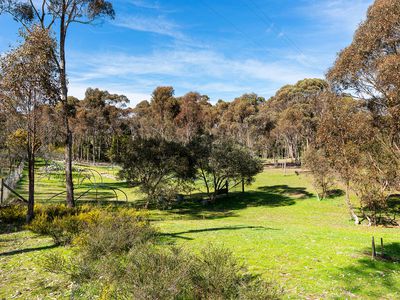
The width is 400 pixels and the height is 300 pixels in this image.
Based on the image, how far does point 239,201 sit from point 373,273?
21460 mm

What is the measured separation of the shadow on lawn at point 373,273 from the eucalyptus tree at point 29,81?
1258 cm

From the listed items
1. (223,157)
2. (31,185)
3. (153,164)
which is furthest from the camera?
(223,157)

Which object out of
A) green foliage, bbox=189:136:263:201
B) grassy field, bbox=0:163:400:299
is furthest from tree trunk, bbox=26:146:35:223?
green foliage, bbox=189:136:263:201

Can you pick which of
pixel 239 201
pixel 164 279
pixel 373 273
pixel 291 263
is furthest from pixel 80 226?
pixel 239 201

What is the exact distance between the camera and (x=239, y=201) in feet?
95.7

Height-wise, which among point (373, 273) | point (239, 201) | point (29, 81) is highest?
point (29, 81)

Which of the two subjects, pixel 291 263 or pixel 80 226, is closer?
pixel 291 263

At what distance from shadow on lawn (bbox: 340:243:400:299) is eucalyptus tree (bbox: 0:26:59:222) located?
12583 millimetres

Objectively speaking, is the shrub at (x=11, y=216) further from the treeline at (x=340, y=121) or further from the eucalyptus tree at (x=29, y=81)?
the treeline at (x=340, y=121)

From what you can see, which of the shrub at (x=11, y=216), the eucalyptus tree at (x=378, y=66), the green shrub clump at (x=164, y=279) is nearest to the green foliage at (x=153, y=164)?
the shrub at (x=11, y=216)

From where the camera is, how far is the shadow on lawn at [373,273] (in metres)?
6.79

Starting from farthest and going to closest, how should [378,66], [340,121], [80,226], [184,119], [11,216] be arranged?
[184,119] < [340,121] < [378,66] < [11,216] < [80,226]

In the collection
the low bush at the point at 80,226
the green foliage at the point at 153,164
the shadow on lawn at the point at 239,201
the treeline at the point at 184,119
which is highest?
the treeline at the point at 184,119

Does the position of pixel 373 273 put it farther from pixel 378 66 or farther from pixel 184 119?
pixel 184 119
